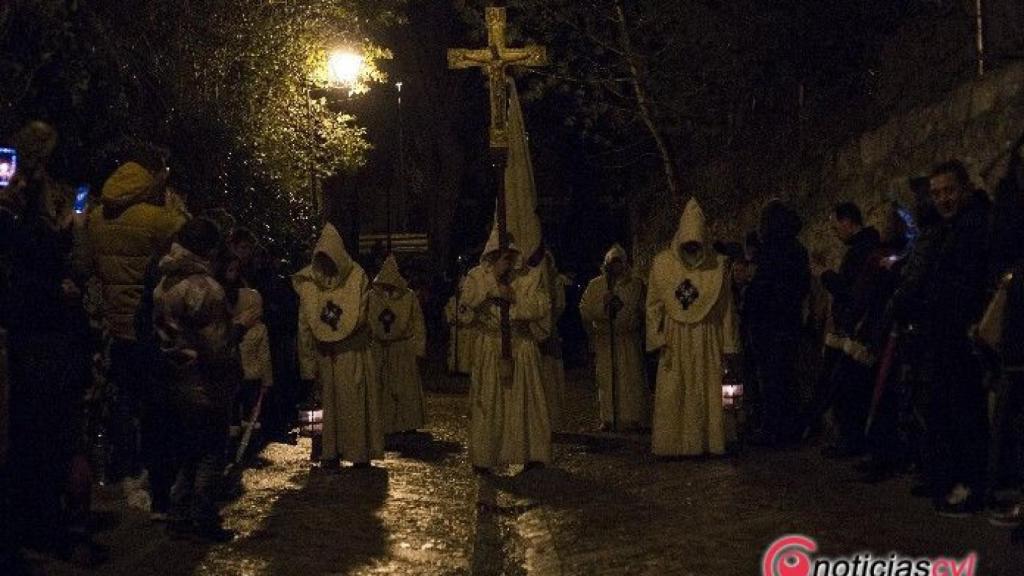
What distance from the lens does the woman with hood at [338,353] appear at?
575 inches

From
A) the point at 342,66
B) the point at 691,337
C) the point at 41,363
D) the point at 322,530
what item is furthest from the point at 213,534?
the point at 342,66

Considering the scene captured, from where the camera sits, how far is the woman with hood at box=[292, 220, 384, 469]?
1461 centimetres

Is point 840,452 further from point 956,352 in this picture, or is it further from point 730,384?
point 956,352

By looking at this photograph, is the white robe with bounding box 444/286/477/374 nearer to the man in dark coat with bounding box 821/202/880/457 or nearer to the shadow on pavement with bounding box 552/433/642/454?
the shadow on pavement with bounding box 552/433/642/454

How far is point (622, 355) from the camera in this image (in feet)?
59.4

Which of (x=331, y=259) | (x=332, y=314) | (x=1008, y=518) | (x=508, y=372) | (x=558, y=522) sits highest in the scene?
(x=331, y=259)

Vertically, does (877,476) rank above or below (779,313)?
below

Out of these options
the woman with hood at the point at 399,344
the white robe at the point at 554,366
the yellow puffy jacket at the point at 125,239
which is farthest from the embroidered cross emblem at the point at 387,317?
the yellow puffy jacket at the point at 125,239

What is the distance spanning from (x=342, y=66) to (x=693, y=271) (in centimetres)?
1246

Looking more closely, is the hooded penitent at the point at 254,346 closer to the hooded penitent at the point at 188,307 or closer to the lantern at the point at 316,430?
the lantern at the point at 316,430

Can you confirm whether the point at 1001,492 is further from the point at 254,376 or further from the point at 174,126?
the point at 174,126

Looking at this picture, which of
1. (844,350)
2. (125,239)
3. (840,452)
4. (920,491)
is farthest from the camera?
(840,452)

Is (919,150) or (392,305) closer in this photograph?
(919,150)

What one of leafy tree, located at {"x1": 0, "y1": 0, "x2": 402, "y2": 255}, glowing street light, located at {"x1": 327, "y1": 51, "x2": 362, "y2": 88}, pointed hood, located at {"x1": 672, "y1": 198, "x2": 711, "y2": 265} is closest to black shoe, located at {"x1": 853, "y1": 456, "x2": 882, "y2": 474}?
pointed hood, located at {"x1": 672, "y1": 198, "x2": 711, "y2": 265}
